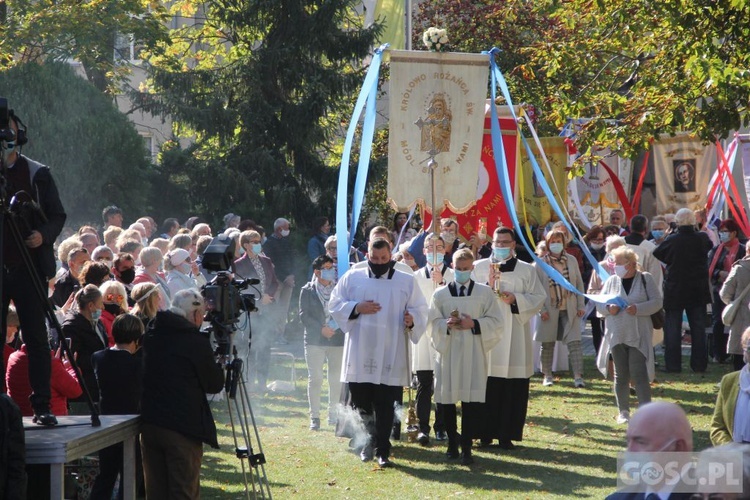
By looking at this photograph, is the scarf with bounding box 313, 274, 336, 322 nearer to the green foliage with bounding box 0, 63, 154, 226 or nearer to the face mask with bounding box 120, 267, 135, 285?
the face mask with bounding box 120, 267, 135, 285

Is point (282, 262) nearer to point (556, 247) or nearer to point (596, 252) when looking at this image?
point (596, 252)

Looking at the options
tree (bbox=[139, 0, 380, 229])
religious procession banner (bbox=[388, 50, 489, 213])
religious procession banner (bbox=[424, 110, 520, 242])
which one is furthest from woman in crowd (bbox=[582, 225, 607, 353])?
tree (bbox=[139, 0, 380, 229])

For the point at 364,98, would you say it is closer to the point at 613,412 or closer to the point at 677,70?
the point at 677,70

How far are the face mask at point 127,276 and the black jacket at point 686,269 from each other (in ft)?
25.9

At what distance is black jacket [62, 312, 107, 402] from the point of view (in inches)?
364

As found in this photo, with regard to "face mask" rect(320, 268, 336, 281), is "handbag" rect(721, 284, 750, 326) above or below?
below

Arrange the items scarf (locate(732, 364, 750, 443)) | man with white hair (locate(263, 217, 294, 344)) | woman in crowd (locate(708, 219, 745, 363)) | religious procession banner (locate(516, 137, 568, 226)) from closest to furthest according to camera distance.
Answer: scarf (locate(732, 364, 750, 443)) < woman in crowd (locate(708, 219, 745, 363)) < man with white hair (locate(263, 217, 294, 344)) < religious procession banner (locate(516, 137, 568, 226))

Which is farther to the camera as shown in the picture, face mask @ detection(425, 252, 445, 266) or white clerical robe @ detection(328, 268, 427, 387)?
face mask @ detection(425, 252, 445, 266)

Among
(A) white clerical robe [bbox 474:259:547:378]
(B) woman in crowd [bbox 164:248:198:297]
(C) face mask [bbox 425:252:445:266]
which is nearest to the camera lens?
(A) white clerical robe [bbox 474:259:547:378]

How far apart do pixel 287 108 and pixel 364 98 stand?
1222cm

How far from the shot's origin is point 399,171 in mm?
13992

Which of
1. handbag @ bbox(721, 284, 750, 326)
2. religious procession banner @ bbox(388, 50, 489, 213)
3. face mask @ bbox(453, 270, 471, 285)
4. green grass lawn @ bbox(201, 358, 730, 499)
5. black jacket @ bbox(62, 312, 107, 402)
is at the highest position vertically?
religious procession banner @ bbox(388, 50, 489, 213)

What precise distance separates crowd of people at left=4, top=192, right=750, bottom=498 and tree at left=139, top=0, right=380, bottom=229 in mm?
8551

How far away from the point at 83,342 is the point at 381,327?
298 centimetres
